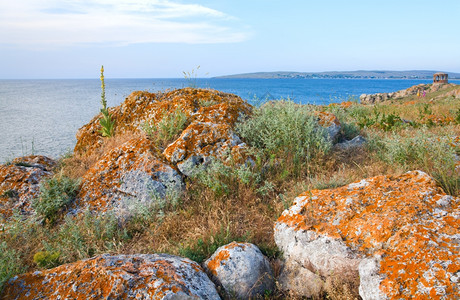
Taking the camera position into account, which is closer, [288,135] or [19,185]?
[19,185]

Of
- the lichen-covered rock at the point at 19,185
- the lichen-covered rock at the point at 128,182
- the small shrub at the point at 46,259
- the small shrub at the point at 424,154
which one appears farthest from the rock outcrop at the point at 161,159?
the small shrub at the point at 424,154

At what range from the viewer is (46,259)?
361cm

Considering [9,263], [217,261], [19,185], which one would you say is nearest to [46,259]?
[9,263]

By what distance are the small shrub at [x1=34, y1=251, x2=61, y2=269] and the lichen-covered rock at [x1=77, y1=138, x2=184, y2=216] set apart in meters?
1.21

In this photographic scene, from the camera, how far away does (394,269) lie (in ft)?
8.82

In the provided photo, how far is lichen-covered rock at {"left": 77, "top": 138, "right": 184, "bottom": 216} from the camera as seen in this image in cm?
489

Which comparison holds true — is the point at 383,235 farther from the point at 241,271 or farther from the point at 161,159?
the point at 161,159

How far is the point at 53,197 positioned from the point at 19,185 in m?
0.78

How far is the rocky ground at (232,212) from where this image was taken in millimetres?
2785

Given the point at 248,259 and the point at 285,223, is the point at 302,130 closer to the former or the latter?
the point at 285,223

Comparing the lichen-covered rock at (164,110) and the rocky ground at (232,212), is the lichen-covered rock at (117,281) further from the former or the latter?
the lichen-covered rock at (164,110)

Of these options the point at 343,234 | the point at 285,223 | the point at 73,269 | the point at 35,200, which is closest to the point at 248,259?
the point at 285,223

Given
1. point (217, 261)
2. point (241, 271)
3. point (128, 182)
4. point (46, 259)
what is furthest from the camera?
point (128, 182)

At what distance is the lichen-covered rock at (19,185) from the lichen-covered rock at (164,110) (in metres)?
1.48
